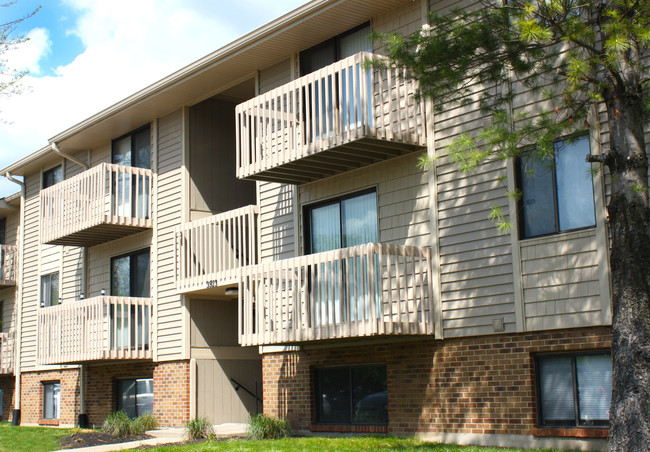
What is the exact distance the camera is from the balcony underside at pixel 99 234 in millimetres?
20500

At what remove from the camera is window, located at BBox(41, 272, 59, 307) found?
25.3m

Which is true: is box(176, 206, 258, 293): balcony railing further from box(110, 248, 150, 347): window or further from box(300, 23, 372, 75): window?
box(300, 23, 372, 75): window

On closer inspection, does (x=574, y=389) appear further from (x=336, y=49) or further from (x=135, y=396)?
(x=135, y=396)

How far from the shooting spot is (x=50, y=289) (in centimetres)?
2561

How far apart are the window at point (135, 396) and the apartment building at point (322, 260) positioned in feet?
0.20

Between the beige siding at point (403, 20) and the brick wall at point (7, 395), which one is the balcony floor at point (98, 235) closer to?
the brick wall at point (7, 395)

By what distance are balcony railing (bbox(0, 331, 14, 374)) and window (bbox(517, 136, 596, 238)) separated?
65.4ft

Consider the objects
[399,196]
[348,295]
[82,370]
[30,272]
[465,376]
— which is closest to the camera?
[465,376]

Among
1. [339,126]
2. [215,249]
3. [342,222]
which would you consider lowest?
[215,249]

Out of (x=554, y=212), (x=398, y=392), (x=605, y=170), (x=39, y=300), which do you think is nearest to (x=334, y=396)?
(x=398, y=392)

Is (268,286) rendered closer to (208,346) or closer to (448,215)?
(448,215)

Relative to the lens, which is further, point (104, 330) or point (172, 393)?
point (104, 330)

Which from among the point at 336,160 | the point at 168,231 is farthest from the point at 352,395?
the point at 168,231

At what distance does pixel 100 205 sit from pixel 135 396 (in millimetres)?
4935
